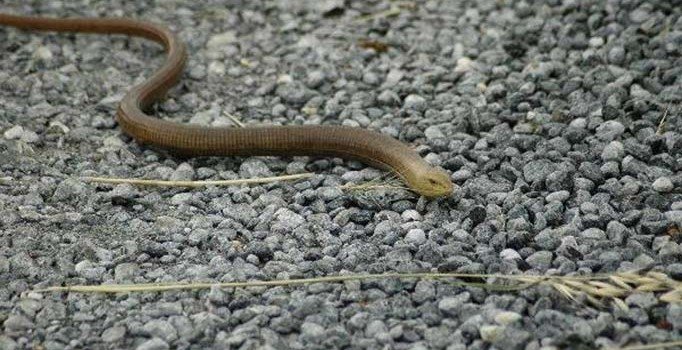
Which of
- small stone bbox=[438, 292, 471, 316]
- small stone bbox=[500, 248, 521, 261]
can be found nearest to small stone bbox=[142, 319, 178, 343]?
small stone bbox=[438, 292, 471, 316]

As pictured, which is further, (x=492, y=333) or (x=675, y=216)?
(x=675, y=216)

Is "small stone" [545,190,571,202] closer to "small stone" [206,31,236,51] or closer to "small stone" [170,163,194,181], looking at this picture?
"small stone" [170,163,194,181]

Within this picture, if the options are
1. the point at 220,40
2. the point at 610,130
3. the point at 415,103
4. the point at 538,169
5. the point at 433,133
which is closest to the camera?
the point at 538,169

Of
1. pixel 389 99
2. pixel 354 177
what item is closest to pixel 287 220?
pixel 354 177

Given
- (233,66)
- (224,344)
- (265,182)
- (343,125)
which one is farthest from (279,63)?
(224,344)

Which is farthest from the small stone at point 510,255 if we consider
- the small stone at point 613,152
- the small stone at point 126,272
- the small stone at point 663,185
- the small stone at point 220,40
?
the small stone at point 220,40

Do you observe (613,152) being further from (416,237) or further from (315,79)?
(315,79)

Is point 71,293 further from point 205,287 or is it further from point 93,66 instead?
point 93,66

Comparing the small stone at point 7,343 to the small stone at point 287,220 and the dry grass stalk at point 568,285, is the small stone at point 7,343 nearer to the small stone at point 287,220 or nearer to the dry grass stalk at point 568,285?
the dry grass stalk at point 568,285
